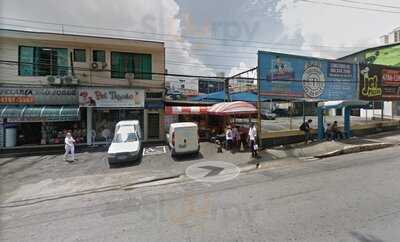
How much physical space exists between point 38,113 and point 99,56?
595 centimetres

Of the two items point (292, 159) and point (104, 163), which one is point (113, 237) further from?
point (292, 159)

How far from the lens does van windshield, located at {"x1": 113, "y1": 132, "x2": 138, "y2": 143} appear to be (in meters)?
13.3

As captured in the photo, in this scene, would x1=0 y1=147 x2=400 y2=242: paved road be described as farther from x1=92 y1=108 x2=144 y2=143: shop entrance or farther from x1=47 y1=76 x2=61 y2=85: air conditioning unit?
x1=47 y1=76 x2=61 y2=85: air conditioning unit

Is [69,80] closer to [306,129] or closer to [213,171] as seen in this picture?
[213,171]

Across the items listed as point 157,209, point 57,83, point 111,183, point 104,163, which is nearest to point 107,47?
point 57,83

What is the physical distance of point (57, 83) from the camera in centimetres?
1634

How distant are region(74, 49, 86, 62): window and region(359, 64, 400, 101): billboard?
71.3 ft

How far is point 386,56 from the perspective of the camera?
118 ft

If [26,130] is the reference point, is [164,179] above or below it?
below

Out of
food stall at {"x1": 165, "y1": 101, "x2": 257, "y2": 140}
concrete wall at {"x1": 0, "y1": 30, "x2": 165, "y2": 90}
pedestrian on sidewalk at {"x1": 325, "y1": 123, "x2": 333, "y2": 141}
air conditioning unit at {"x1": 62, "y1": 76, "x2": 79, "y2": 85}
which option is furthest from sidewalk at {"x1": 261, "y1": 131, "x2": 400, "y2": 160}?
air conditioning unit at {"x1": 62, "y1": 76, "x2": 79, "y2": 85}

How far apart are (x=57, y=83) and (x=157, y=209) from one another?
14.7 m

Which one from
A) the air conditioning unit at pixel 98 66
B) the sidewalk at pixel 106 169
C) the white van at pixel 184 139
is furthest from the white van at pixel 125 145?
the air conditioning unit at pixel 98 66

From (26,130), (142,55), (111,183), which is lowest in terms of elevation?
(111,183)

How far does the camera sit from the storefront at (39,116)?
51.2 feet
